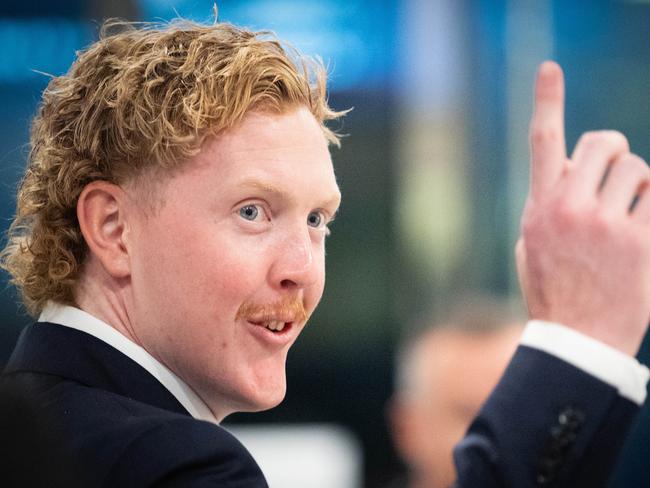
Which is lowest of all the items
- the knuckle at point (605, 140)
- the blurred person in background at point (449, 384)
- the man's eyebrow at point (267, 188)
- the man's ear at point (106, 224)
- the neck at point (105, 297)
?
the blurred person in background at point (449, 384)

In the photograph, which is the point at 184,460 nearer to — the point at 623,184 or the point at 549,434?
the point at 549,434

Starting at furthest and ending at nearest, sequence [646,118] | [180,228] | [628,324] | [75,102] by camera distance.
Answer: [646,118]
[75,102]
[180,228]
[628,324]

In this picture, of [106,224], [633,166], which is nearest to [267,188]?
[106,224]

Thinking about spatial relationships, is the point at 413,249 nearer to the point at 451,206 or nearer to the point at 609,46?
the point at 451,206

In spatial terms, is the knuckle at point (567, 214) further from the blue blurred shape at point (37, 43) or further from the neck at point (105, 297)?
the blue blurred shape at point (37, 43)

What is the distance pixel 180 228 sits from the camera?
1570mm

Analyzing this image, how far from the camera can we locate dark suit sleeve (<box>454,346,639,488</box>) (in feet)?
4.24

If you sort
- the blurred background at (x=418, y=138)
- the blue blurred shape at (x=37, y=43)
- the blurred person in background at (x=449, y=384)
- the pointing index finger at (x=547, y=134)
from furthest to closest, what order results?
the blurred background at (x=418, y=138) → the blue blurred shape at (x=37, y=43) → the blurred person in background at (x=449, y=384) → the pointing index finger at (x=547, y=134)

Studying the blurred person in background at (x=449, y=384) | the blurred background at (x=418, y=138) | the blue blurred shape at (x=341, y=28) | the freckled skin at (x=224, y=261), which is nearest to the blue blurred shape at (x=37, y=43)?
the blurred background at (x=418, y=138)

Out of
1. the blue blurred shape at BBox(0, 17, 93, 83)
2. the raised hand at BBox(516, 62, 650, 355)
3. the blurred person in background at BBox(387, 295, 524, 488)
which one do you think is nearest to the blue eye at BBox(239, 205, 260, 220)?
the raised hand at BBox(516, 62, 650, 355)

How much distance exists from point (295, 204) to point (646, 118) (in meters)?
4.11

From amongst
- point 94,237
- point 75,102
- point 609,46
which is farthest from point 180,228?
point 609,46

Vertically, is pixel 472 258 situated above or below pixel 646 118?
below

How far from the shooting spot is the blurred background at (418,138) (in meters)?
5.46
